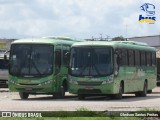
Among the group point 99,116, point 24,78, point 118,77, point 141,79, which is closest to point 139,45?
point 141,79

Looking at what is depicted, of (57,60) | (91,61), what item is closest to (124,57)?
(91,61)

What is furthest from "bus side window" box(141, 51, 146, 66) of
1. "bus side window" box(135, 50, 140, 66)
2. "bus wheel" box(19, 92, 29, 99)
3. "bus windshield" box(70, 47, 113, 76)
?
"bus wheel" box(19, 92, 29, 99)

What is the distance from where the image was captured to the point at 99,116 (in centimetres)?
1766

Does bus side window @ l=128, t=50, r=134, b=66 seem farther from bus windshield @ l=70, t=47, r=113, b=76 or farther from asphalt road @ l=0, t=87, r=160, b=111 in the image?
bus windshield @ l=70, t=47, r=113, b=76

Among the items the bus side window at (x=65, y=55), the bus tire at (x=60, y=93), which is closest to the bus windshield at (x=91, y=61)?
the bus side window at (x=65, y=55)

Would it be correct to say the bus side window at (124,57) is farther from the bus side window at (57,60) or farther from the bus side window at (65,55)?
the bus side window at (57,60)

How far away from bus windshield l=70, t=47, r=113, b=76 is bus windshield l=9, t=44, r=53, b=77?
1.51 meters

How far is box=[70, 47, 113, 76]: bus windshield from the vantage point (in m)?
31.1

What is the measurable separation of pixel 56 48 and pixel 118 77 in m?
3.57

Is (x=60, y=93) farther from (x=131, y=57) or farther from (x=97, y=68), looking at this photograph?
(x=131, y=57)

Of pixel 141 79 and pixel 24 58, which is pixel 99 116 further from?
pixel 141 79

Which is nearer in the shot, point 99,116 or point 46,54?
point 99,116

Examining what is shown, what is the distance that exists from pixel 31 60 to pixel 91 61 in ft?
10.5

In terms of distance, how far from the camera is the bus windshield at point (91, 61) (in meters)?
31.1
